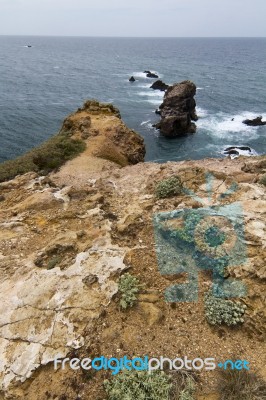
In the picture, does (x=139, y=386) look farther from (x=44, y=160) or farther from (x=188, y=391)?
(x=44, y=160)

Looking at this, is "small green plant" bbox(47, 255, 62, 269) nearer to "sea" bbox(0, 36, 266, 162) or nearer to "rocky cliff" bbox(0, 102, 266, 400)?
"rocky cliff" bbox(0, 102, 266, 400)

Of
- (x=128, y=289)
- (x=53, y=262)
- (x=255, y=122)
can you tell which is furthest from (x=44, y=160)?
(x=255, y=122)

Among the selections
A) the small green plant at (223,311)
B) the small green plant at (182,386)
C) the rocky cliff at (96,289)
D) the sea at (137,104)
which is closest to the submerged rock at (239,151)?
the sea at (137,104)

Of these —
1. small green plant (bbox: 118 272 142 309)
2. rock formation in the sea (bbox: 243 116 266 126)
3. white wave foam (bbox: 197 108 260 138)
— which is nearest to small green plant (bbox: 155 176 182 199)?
small green plant (bbox: 118 272 142 309)

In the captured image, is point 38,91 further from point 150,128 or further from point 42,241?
point 42,241

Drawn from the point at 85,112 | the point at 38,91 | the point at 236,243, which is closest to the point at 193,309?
the point at 236,243
